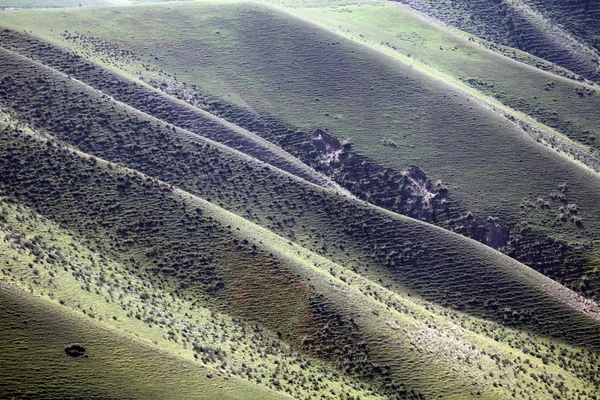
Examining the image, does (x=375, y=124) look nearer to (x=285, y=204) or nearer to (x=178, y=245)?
(x=285, y=204)

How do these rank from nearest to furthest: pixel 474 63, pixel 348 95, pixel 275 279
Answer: pixel 275 279
pixel 348 95
pixel 474 63

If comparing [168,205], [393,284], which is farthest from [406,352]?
[168,205]

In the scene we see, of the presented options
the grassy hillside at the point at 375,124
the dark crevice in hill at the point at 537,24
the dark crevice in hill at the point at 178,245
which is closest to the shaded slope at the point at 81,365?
the dark crevice in hill at the point at 178,245

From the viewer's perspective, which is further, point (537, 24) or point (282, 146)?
point (537, 24)

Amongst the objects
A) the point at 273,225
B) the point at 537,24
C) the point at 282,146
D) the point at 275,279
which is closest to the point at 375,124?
the point at 282,146

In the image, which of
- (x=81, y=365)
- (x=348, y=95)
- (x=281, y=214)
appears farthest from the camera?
(x=348, y=95)

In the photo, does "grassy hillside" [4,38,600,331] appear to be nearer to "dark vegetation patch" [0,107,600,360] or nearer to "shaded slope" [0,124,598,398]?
"dark vegetation patch" [0,107,600,360]

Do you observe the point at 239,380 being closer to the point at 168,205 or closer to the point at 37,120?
the point at 168,205
